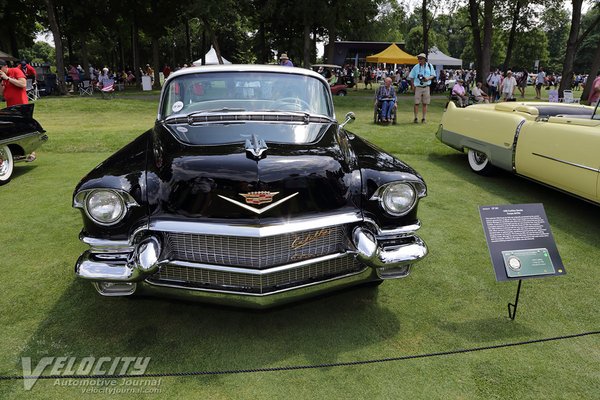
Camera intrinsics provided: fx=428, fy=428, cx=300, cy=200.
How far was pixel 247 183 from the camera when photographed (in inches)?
97.1

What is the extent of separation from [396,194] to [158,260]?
1.54 metres

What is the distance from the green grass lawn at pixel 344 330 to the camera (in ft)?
7.64

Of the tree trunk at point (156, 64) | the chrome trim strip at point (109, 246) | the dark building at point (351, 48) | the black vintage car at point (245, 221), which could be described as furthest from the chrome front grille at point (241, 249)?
the dark building at point (351, 48)

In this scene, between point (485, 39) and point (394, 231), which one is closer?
point (394, 231)

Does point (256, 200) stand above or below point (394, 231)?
above

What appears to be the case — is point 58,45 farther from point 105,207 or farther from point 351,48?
point 351,48

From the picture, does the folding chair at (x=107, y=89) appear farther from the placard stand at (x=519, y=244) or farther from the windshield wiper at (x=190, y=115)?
the placard stand at (x=519, y=244)

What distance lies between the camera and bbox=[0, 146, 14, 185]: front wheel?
20.1ft

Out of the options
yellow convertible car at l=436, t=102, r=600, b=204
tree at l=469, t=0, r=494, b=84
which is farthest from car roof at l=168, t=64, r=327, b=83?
tree at l=469, t=0, r=494, b=84

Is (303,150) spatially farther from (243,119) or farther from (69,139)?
(69,139)

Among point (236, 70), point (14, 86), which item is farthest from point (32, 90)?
point (236, 70)

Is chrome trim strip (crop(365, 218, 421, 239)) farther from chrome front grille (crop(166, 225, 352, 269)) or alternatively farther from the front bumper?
chrome front grille (crop(166, 225, 352, 269))

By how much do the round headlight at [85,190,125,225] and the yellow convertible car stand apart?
4.40m

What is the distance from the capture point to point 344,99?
18391mm
